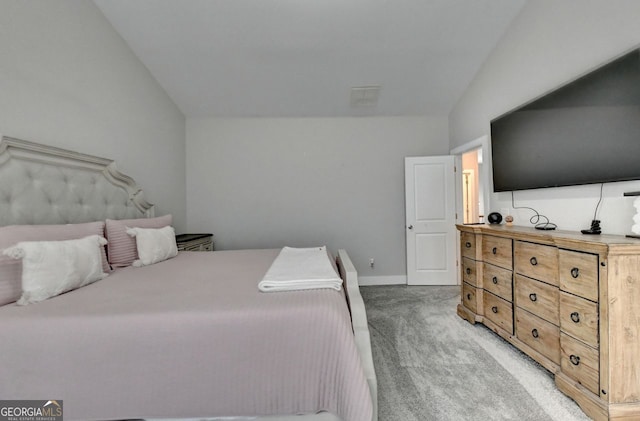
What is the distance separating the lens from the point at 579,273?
5.06 ft

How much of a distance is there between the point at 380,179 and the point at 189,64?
2806 millimetres

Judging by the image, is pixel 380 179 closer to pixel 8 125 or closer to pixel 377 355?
pixel 377 355

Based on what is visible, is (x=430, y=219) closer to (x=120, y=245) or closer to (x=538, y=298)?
(x=538, y=298)

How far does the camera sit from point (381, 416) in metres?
1.46

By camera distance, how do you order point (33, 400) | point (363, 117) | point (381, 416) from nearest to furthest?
point (33, 400), point (381, 416), point (363, 117)

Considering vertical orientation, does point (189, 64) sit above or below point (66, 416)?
above

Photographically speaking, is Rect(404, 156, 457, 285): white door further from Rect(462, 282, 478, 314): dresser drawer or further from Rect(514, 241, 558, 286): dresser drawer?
Rect(514, 241, 558, 286): dresser drawer

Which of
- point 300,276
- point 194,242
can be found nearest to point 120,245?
point 194,242

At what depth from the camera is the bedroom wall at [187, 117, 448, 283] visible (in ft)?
13.1

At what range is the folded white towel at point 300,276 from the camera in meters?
1.44

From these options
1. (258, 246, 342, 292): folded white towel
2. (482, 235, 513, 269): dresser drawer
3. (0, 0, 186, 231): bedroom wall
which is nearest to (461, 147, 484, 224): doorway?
(482, 235, 513, 269): dresser drawer

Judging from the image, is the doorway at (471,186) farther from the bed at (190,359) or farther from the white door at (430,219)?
the bed at (190,359)

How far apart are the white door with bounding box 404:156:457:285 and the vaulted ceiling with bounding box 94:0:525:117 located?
0.90 metres

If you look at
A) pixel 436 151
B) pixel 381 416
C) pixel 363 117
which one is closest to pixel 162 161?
pixel 363 117
